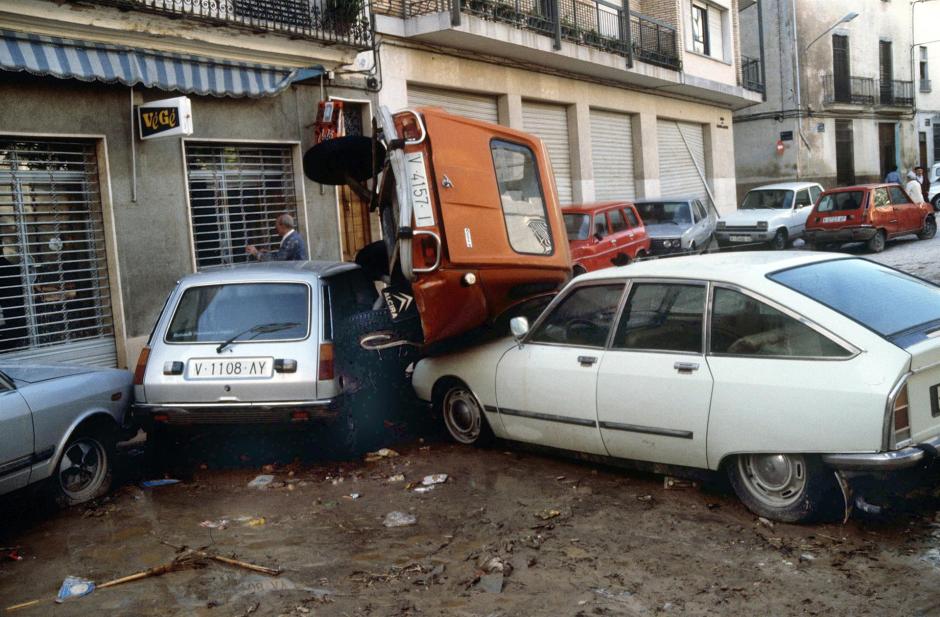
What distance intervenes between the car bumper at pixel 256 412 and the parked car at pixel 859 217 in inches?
687

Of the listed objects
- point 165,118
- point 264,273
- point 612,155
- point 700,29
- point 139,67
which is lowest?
point 264,273

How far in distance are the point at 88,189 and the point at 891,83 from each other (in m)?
40.0

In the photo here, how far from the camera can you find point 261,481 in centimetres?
667

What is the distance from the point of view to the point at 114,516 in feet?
19.8

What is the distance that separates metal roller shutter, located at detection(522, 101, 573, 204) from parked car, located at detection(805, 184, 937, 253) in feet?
18.9

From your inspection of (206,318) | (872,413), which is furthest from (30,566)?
(872,413)

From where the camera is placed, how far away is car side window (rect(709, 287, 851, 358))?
4.91 meters

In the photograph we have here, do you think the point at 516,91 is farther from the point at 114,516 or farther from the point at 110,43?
the point at 114,516

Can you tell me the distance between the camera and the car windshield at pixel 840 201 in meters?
21.2

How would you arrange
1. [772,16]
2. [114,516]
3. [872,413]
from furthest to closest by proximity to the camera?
[772,16], [114,516], [872,413]

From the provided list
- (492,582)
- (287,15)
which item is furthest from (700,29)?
(492,582)

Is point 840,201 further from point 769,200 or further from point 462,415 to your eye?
→ point 462,415

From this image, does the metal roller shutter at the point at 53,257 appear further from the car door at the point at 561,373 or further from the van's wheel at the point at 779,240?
the van's wheel at the point at 779,240

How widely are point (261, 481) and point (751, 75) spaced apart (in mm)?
31085
